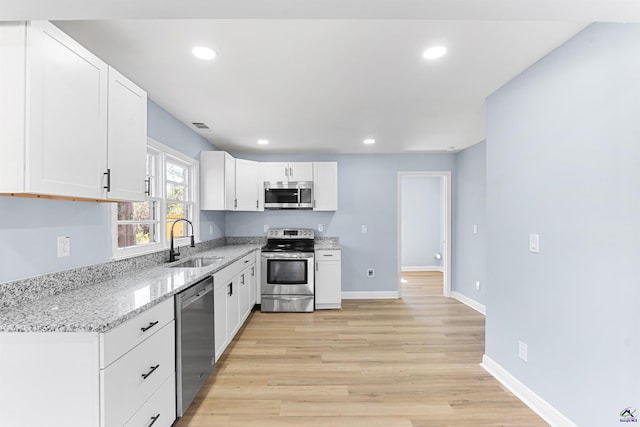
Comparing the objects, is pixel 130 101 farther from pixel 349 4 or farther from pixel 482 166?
pixel 482 166

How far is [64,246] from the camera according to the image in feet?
5.95

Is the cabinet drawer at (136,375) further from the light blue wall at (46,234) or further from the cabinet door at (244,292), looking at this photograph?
the cabinet door at (244,292)

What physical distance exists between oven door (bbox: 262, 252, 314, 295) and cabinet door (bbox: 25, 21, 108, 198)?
109 inches

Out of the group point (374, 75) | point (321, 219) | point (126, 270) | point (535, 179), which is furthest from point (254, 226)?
point (535, 179)

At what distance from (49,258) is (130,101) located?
1.07 m

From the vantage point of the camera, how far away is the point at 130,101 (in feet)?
6.37

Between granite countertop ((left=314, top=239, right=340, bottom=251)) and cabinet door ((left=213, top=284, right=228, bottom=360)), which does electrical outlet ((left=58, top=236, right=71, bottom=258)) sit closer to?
cabinet door ((left=213, top=284, right=228, bottom=360))

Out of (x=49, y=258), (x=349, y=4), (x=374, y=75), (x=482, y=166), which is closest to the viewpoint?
(x=349, y=4)

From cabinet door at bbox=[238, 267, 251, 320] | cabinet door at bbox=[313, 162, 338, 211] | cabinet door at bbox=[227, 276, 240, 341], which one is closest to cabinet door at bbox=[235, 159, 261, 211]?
cabinet door at bbox=[313, 162, 338, 211]

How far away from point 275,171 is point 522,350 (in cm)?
377

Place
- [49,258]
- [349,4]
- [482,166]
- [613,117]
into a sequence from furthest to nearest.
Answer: [482,166], [49,258], [613,117], [349,4]

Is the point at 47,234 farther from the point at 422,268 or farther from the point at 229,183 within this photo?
the point at 422,268

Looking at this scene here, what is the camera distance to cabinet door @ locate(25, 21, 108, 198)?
4.33 ft

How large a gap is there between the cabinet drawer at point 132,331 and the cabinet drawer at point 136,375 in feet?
0.11
